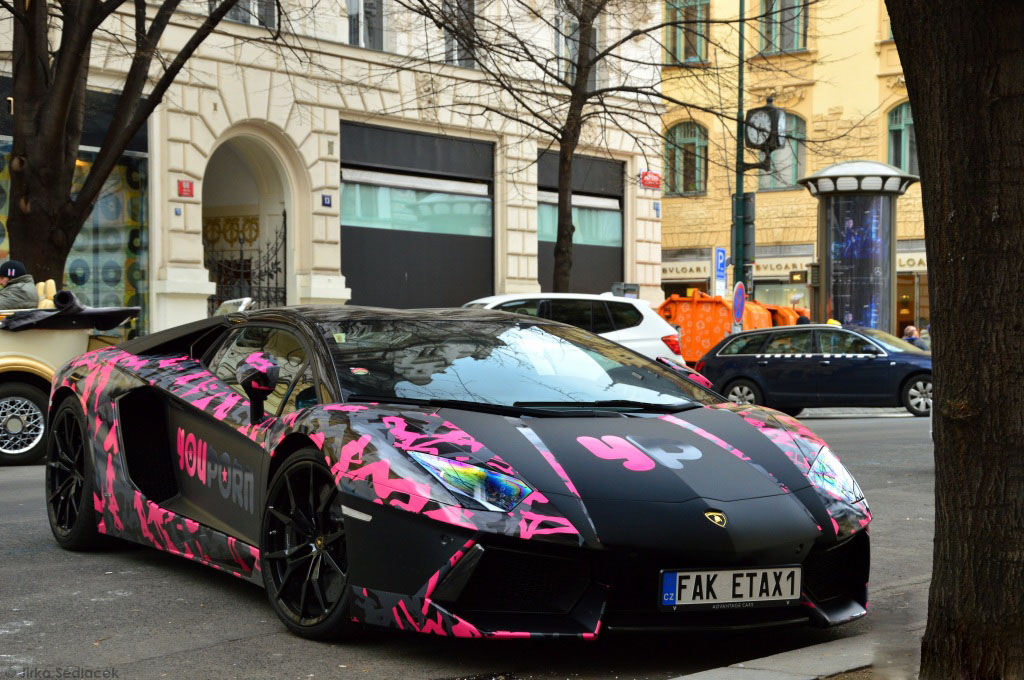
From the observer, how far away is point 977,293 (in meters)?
3.88

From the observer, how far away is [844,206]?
27.0m

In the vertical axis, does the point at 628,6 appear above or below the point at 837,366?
above

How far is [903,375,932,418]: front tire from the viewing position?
20.4 m

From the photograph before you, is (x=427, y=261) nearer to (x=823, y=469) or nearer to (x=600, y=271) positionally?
(x=600, y=271)

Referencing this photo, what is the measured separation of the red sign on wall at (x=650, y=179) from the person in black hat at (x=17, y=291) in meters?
20.9

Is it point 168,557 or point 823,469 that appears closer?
point 823,469

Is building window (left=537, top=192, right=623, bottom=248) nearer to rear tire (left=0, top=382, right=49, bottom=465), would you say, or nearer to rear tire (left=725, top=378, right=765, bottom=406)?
rear tire (left=725, top=378, right=765, bottom=406)

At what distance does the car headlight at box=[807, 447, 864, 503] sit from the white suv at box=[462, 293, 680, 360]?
1358cm

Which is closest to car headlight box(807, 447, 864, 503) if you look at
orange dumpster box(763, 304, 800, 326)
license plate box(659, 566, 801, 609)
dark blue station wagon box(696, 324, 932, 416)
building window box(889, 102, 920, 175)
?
license plate box(659, 566, 801, 609)

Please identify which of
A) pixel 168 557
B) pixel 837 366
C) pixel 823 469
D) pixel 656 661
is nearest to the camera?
pixel 656 661

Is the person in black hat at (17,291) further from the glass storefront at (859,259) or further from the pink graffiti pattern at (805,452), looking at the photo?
the glass storefront at (859,259)

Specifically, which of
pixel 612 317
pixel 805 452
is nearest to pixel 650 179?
pixel 612 317

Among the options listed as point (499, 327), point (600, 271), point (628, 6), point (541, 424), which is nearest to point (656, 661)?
point (541, 424)

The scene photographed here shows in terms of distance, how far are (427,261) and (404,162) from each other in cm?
196
